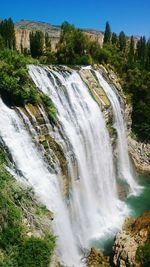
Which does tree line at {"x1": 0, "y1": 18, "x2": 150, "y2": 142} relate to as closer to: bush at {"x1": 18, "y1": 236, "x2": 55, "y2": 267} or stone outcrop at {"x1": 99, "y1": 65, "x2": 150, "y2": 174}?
stone outcrop at {"x1": 99, "y1": 65, "x2": 150, "y2": 174}

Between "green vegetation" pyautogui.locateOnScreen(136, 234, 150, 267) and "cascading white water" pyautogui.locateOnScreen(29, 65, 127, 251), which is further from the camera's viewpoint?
"cascading white water" pyautogui.locateOnScreen(29, 65, 127, 251)

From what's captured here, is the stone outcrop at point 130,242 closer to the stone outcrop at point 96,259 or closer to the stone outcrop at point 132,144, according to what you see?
the stone outcrop at point 96,259

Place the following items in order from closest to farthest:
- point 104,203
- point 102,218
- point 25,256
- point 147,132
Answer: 1. point 25,256
2. point 102,218
3. point 104,203
4. point 147,132

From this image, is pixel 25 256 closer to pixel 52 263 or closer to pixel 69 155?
pixel 52 263

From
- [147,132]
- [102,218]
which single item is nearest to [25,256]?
[102,218]

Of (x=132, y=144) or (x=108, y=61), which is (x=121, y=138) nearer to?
(x=132, y=144)

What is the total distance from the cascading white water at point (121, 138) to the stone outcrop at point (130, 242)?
9.44m

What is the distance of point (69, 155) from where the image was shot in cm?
2188

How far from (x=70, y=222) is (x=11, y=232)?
21.5 ft

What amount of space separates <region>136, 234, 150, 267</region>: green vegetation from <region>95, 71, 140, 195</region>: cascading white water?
1235cm

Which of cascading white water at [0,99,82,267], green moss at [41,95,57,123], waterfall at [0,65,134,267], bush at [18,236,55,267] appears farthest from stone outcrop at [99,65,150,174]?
bush at [18,236,55,267]

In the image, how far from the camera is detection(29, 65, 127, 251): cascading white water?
21.9 m

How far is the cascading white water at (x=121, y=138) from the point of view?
30.7 meters

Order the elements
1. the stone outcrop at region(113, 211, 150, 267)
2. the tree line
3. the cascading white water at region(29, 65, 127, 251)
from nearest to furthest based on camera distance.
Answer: the stone outcrop at region(113, 211, 150, 267), the cascading white water at region(29, 65, 127, 251), the tree line
